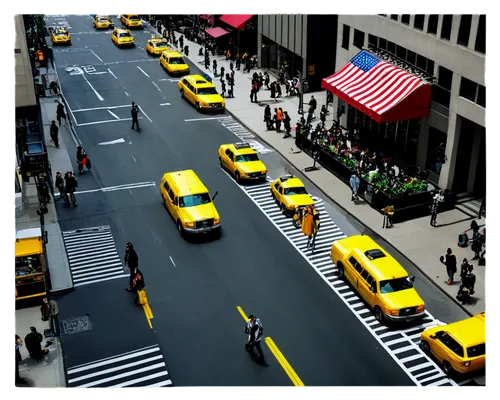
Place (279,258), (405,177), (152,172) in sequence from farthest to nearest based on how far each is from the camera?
1. (152,172)
2. (405,177)
3. (279,258)

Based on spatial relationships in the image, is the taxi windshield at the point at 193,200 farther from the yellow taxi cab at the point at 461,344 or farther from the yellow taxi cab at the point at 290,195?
the yellow taxi cab at the point at 461,344

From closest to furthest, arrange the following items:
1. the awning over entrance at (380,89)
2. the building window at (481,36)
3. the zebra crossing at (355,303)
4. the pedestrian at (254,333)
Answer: the pedestrian at (254,333) → the zebra crossing at (355,303) → the building window at (481,36) → the awning over entrance at (380,89)

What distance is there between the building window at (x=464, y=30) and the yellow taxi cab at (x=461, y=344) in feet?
45.8

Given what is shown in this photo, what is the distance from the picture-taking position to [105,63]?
60750 millimetres

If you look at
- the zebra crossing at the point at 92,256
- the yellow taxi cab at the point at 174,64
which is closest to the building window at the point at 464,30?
the zebra crossing at the point at 92,256

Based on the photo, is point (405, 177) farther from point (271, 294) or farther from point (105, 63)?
point (105, 63)

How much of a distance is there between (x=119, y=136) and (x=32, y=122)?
6.71 meters

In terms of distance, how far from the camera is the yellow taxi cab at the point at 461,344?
19484 millimetres

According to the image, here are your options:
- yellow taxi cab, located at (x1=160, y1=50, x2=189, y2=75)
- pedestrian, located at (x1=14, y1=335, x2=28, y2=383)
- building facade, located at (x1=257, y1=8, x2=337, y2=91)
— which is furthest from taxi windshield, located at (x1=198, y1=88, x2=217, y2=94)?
pedestrian, located at (x1=14, y1=335, x2=28, y2=383)

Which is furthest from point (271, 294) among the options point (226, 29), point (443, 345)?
point (226, 29)

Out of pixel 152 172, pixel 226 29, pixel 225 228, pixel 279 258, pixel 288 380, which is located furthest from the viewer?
pixel 226 29

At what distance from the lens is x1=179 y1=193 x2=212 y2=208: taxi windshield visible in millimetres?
28719

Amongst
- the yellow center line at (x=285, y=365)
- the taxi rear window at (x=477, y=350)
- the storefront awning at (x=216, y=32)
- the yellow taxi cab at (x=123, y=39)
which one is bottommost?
the yellow center line at (x=285, y=365)

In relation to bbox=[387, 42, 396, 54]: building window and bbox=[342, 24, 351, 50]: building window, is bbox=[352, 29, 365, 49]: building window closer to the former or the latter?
bbox=[342, 24, 351, 50]: building window
